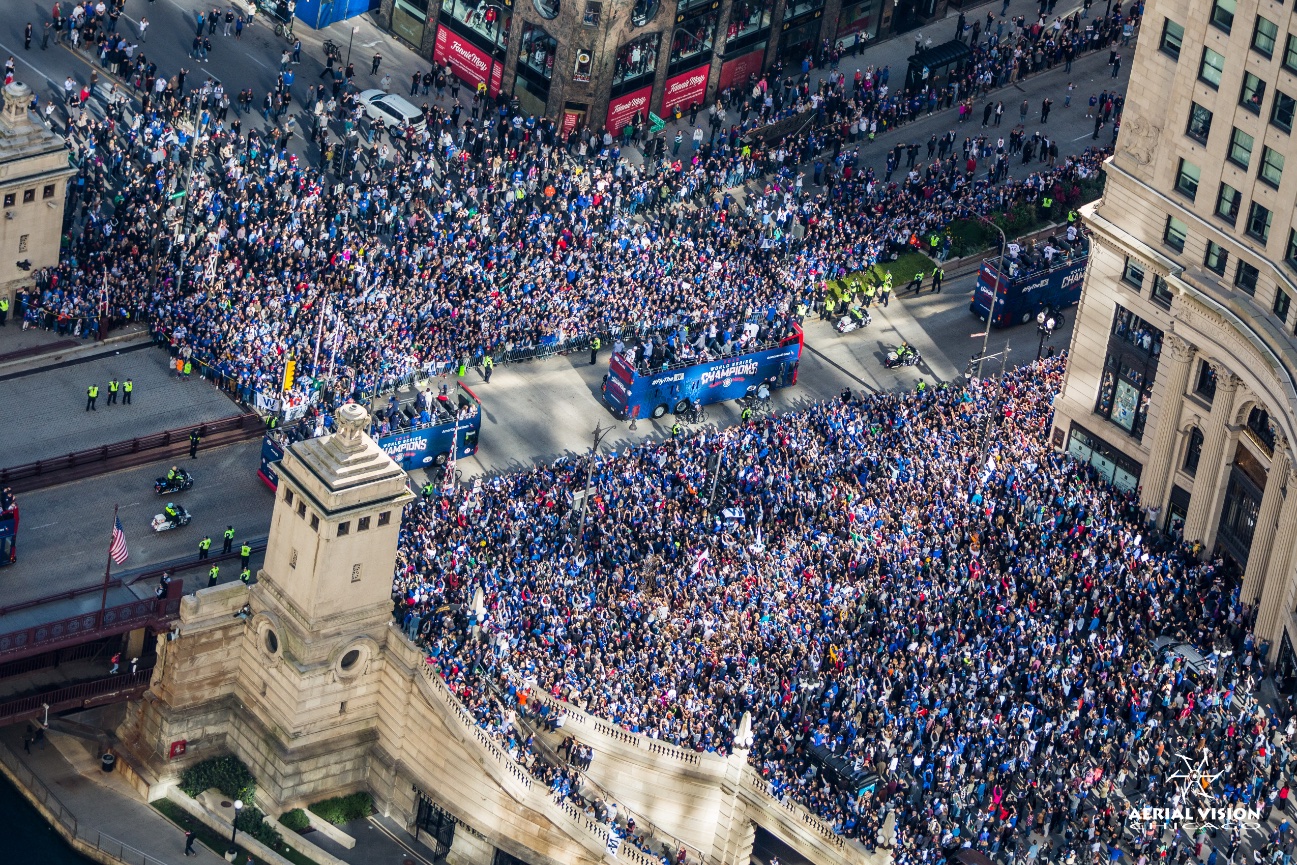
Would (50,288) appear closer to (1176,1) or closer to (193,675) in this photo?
(193,675)

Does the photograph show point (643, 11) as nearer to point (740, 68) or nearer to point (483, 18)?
point (483, 18)

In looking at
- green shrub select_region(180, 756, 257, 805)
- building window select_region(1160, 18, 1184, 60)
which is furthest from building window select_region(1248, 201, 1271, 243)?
green shrub select_region(180, 756, 257, 805)

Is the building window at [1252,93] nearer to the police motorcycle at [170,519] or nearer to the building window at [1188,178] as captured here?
the building window at [1188,178]

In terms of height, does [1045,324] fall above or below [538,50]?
below

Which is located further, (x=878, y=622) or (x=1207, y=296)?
(x=1207, y=296)

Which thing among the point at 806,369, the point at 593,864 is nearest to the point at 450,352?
the point at 806,369

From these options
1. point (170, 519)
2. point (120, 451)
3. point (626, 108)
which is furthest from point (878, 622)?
point (626, 108)
